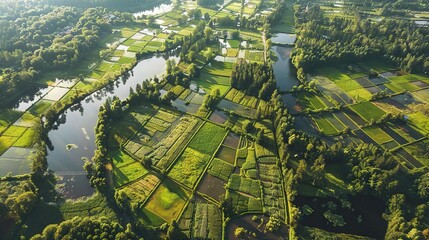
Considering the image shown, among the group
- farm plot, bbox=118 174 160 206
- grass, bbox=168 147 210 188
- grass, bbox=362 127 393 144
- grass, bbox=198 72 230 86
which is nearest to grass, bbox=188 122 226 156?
grass, bbox=168 147 210 188

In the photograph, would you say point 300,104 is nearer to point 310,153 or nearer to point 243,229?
point 310,153

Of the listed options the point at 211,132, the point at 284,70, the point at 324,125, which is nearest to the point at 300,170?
the point at 324,125

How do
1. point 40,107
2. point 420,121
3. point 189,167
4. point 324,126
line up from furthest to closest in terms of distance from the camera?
point 40,107
point 420,121
point 324,126
point 189,167

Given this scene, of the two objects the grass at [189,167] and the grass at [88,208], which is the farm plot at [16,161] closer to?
the grass at [88,208]

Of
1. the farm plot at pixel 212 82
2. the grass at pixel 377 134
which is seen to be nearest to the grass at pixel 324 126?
the grass at pixel 377 134

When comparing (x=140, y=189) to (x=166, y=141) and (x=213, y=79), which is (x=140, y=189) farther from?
(x=213, y=79)

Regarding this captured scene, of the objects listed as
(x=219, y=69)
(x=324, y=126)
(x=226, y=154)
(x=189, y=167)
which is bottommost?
(x=189, y=167)
